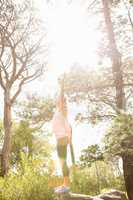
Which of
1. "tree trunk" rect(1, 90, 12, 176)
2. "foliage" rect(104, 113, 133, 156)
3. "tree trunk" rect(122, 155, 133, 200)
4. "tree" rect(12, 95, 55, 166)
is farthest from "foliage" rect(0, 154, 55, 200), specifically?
"tree" rect(12, 95, 55, 166)

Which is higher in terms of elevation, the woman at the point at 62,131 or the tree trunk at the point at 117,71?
the tree trunk at the point at 117,71

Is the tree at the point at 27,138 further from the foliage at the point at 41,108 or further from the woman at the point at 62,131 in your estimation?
the woman at the point at 62,131

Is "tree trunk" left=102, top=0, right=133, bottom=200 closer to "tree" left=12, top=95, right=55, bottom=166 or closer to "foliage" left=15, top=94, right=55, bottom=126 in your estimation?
"foliage" left=15, top=94, right=55, bottom=126

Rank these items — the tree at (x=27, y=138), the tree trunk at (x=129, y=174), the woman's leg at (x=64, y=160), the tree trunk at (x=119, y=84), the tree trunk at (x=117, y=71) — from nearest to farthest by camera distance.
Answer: the woman's leg at (x=64, y=160)
the tree trunk at (x=129, y=174)
the tree trunk at (x=119, y=84)
the tree trunk at (x=117, y=71)
the tree at (x=27, y=138)

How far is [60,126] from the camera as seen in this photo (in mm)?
3080

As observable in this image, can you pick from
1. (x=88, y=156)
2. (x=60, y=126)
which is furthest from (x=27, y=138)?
(x=60, y=126)

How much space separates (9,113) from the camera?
22.5m

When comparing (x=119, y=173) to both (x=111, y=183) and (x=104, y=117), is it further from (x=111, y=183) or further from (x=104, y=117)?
(x=104, y=117)

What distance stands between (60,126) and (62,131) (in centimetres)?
5

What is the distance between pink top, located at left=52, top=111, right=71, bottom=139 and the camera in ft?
9.94

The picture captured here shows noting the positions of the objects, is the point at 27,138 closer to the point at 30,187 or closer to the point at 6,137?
the point at 6,137

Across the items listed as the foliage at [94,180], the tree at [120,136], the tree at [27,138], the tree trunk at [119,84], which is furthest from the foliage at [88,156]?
the tree at [120,136]

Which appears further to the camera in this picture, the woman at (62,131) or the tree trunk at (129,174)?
the tree trunk at (129,174)

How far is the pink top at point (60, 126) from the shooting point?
3.03m
